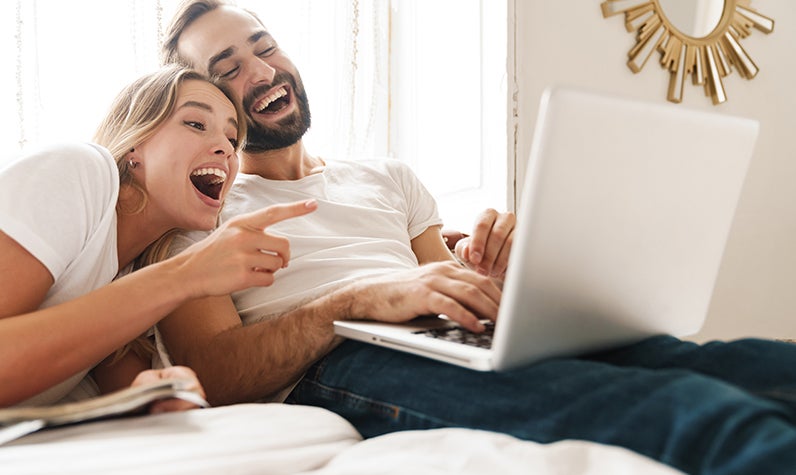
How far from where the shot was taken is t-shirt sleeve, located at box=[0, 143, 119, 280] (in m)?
0.97

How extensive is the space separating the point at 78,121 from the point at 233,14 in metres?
0.49

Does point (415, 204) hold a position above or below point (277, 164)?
below

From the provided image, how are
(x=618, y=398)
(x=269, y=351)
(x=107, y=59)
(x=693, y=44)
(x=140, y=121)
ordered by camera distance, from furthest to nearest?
(x=693, y=44)
(x=107, y=59)
(x=140, y=121)
(x=269, y=351)
(x=618, y=398)

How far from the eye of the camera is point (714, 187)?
34.6 inches

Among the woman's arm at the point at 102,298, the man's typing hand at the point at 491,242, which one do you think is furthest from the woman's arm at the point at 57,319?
the man's typing hand at the point at 491,242

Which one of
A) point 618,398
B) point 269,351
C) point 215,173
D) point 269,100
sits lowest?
point 269,351

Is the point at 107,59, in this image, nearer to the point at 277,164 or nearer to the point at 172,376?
the point at 277,164

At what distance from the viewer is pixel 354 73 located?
235 centimetres

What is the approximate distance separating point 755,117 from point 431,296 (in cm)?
227

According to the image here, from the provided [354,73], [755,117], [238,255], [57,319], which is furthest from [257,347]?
[755,117]

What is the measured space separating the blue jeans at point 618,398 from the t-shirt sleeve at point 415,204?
25.4 inches

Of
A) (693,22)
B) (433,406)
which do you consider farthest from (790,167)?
(433,406)

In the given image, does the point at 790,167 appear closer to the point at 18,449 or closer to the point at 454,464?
the point at 454,464

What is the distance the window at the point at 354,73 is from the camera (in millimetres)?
1784
